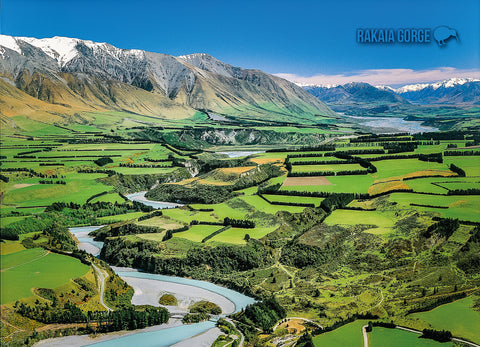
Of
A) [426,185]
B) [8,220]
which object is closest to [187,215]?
[8,220]

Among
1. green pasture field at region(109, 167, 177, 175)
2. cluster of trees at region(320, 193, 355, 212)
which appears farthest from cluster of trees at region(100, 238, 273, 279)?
green pasture field at region(109, 167, 177, 175)

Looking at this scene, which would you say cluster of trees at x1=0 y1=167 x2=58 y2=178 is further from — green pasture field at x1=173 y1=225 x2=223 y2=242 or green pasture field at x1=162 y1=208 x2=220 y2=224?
green pasture field at x1=173 y1=225 x2=223 y2=242

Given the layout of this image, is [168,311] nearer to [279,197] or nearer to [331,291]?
[331,291]

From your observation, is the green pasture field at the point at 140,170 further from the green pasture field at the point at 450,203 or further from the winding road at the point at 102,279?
the green pasture field at the point at 450,203

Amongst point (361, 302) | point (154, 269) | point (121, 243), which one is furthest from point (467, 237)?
point (121, 243)

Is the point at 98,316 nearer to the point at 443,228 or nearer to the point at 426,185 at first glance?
the point at 443,228

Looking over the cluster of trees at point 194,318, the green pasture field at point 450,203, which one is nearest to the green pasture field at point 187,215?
the cluster of trees at point 194,318
